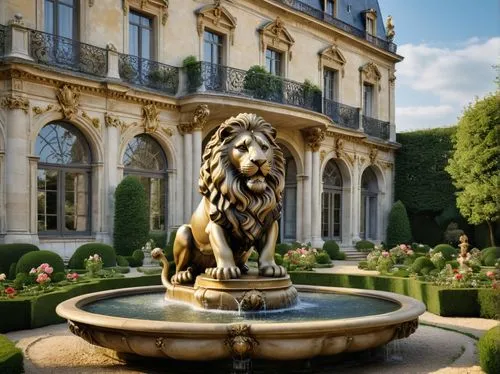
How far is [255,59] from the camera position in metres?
21.1

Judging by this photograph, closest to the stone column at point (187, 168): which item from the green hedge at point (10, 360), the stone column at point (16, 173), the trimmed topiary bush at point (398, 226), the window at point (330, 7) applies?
the stone column at point (16, 173)

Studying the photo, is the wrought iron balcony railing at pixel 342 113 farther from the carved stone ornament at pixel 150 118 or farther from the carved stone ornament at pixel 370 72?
the carved stone ornament at pixel 150 118

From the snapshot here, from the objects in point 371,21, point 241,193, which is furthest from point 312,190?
point 241,193

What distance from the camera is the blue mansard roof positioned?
2601 cm

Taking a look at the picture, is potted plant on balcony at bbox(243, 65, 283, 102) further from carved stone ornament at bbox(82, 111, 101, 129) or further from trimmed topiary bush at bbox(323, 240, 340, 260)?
trimmed topiary bush at bbox(323, 240, 340, 260)

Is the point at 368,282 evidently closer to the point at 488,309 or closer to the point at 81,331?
the point at 488,309

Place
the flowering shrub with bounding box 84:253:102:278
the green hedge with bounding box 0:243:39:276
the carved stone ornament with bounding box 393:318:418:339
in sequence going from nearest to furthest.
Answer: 1. the carved stone ornament with bounding box 393:318:418:339
2. the flowering shrub with bounding box 84:253:102:278
3. the green hedge with bounding box 0:243:39:276

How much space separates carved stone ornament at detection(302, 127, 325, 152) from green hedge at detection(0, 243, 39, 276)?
1161 cm

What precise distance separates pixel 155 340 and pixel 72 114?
37.3ft

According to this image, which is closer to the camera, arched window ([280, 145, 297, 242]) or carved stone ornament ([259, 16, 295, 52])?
carved stone ornament ([259, 16, 295, 52])

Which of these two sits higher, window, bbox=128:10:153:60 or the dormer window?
the dormer window

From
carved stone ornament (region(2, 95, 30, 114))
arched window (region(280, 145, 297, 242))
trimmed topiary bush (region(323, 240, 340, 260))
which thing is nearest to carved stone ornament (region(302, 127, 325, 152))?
arched window (region(280, 145, 297, 242))

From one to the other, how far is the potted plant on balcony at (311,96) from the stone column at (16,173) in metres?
9.98

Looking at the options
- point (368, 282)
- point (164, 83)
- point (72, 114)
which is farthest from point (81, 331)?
point (164, 83)
